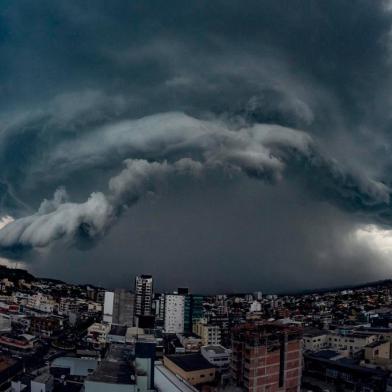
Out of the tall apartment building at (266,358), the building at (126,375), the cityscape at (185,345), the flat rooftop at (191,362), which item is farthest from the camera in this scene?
the flat rooftop at (191,362)

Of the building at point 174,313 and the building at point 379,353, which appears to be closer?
the building at point 379,353

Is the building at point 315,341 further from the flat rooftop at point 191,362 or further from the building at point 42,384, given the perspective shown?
the building at point 42,384

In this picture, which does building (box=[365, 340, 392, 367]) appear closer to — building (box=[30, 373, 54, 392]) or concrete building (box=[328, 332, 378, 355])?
concrete building (box=[328, 332, 378, 355])

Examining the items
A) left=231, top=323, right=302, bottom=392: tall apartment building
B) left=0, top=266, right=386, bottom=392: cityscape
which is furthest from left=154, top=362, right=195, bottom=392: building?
left=231, top=323, right=302, bottom=392: tall apartment building

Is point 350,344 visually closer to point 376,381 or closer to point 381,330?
point 381,330

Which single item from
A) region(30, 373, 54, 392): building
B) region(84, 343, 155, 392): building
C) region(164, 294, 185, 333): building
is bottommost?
region(30, 373, 54, 392): building

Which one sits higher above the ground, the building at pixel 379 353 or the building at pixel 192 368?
the building at pixel 379 353

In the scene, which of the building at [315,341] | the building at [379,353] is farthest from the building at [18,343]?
the building at [379,353]

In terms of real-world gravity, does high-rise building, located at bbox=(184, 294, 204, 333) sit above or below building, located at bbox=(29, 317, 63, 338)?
above
